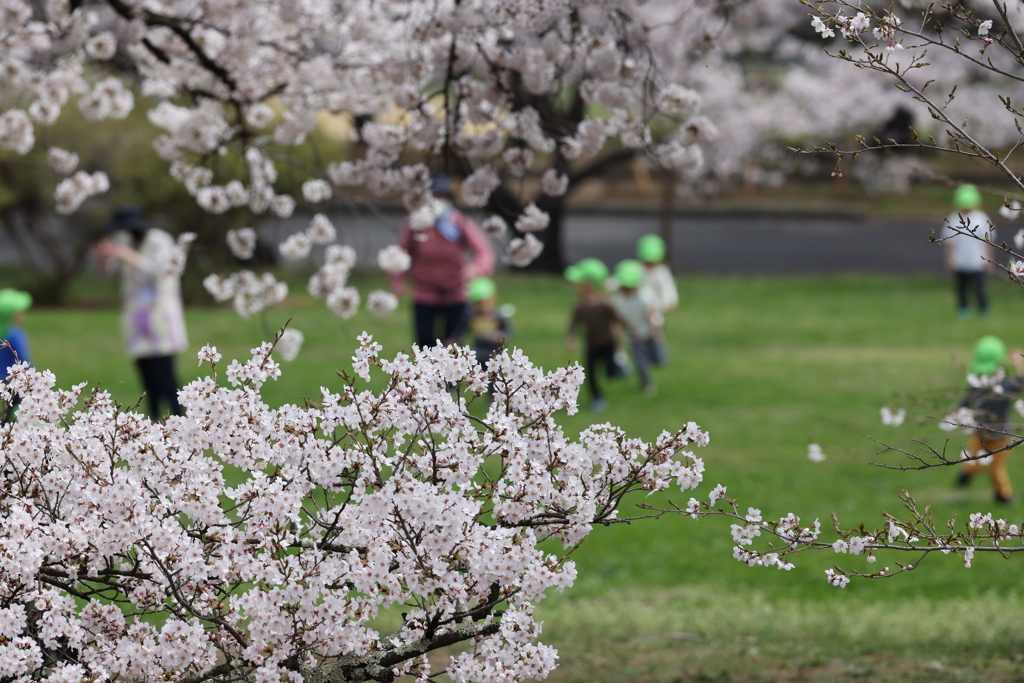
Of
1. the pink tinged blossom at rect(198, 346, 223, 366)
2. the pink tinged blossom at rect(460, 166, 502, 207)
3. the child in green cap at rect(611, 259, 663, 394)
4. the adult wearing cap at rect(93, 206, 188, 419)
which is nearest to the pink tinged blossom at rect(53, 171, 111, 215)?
the adult wearing cap at rect(93, 206, 188, 419)

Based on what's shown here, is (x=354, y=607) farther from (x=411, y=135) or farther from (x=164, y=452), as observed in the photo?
(x=411, y=135)

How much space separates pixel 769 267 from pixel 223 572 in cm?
2072

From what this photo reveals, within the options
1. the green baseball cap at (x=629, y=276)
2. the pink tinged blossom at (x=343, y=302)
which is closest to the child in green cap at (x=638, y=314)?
the green baseball cap at (x=629, y=276)

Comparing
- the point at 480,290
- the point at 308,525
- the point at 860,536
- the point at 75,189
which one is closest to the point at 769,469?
the point at 480,290

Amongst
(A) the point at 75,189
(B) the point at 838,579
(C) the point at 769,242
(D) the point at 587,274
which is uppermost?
(C) the point at 769,242

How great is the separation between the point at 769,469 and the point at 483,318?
9.21 feet

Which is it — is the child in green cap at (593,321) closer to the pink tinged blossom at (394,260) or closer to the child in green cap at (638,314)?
the child in green cap at (638,314)

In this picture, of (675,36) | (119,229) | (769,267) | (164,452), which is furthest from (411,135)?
(769,267)

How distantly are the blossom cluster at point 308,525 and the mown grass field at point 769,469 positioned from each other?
3.49ft

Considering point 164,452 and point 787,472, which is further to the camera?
point 787,472

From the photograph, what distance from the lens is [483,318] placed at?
1012 centimetres

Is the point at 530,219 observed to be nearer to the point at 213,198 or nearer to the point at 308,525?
the point at 213,198

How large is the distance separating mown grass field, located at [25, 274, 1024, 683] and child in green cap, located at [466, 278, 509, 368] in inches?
40.6

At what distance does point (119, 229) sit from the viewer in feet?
28.2
